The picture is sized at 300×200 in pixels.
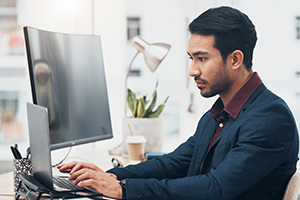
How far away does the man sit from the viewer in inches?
41.9

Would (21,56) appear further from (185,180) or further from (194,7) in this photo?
(185,180)

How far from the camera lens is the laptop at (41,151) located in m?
1.03

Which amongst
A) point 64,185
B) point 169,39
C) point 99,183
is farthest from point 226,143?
point 169,39

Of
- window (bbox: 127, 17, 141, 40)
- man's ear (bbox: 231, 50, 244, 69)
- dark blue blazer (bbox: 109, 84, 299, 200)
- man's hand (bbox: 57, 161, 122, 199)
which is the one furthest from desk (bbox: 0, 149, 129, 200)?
window (bbox: 127, 17, 141, 40)

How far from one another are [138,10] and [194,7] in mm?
387

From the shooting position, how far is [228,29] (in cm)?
124

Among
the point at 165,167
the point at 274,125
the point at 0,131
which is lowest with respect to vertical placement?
the point at 0,131

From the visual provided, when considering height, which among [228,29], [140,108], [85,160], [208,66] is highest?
[228,29]

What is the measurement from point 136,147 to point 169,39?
93 cm

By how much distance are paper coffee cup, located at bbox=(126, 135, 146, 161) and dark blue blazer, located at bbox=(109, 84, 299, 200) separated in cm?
66

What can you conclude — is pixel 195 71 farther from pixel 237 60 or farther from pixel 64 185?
pixel 64 185

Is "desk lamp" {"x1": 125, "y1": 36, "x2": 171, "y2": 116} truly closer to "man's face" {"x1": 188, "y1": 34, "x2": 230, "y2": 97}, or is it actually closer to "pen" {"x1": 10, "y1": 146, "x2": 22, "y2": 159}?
"man's face" {"x1": 188, "y1": 34, "x2": 230, "y2": 97}

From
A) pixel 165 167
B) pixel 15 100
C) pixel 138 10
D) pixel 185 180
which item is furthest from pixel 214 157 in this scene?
pixel 15 100

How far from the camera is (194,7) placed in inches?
95.1
